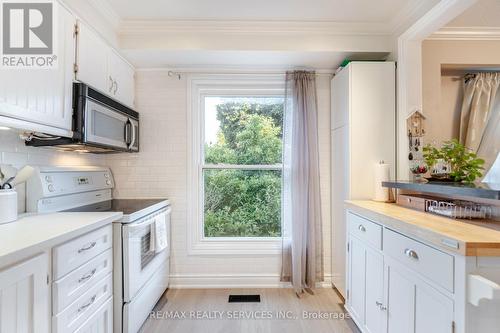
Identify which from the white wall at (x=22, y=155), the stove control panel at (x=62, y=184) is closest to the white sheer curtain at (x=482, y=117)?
the stove control panel at (x=62, y=184)

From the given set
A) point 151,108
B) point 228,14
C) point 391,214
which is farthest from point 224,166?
point 391,214

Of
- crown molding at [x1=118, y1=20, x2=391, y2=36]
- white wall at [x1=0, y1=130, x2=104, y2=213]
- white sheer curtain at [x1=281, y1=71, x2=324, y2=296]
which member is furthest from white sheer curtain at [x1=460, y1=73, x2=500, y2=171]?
white wall at [x1=0, y1=130, x2=104, y2=213]

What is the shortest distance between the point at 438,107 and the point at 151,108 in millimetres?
2739

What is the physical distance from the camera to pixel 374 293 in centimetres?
178

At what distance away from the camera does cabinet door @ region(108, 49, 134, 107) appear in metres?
2.35

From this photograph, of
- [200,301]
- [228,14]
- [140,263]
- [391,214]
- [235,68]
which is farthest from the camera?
[235,68]

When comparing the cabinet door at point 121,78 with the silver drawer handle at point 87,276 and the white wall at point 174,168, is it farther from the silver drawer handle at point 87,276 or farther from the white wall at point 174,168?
the silver drawer handle at point 87,276

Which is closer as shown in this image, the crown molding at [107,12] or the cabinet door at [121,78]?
the crown molding at [107,12]

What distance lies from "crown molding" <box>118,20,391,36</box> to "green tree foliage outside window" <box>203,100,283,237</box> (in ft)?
2.42

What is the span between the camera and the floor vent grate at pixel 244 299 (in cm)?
256

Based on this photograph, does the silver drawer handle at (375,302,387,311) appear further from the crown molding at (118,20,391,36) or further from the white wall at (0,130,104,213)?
the white wall at (0,130,104,213)

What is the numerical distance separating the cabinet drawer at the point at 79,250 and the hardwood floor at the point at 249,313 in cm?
95

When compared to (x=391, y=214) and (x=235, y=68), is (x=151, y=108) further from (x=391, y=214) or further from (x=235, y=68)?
(x=391, y=214)

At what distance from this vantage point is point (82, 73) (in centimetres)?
189
